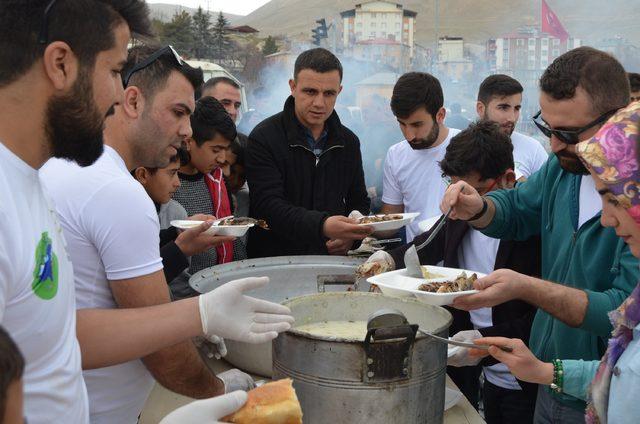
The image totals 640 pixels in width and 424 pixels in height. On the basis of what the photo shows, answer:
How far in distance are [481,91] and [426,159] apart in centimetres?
159

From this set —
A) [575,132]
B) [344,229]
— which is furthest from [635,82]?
[344,229]

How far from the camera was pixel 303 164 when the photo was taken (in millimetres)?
3615

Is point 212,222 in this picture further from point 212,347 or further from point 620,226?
point 620,226

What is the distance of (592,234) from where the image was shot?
2.06 metres

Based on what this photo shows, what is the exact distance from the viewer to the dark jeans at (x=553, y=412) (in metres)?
2.14

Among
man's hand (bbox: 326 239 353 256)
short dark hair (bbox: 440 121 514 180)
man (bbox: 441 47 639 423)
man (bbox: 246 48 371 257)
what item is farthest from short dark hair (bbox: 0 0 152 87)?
man's hand (bbox: 326 239 353 256)

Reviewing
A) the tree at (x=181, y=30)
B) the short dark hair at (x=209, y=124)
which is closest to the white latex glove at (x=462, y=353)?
the short dark hair at (x=209, y=124)

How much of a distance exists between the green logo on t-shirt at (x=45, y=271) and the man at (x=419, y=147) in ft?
9.28

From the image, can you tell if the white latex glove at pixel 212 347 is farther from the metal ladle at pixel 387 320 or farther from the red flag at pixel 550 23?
the red flag at pixel 550 23

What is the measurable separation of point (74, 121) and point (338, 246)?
2.35 m

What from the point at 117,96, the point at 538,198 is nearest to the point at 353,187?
the point at 538,198

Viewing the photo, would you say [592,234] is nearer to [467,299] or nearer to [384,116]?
[467,299]

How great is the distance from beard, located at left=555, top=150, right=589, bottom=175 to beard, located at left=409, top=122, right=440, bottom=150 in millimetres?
1895

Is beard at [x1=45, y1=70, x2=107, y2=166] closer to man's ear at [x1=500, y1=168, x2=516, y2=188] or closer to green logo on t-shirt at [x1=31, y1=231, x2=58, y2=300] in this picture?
green logo on t-shirt at [x1=31, y1=231, x2=58, y2=300]
